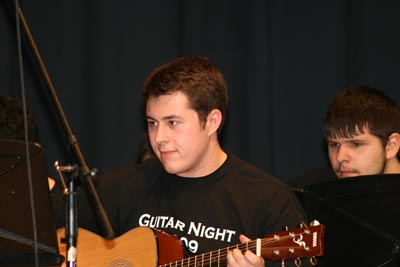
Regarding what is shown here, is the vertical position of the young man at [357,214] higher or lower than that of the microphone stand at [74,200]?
lower

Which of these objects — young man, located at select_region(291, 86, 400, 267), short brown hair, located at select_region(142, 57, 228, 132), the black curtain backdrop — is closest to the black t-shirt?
young man, located at select_region(291, 86, 400, 267)

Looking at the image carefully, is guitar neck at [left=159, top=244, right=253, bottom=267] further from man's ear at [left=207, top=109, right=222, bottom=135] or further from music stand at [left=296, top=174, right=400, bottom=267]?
man's ear at [left=207, top=109, right=222, bottom=135]

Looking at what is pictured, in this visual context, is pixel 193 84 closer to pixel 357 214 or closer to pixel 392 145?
pixel 357 214

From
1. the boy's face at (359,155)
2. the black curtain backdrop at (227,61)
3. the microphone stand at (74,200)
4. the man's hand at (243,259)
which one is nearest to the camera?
the microphone stand at (74,200)

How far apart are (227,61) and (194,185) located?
135cm

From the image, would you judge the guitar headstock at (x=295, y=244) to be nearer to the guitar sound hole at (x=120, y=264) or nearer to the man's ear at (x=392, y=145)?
the guitar sound hole at (x=120, y=264)

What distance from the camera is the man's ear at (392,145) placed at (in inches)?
128

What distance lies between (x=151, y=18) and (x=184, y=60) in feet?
3.76

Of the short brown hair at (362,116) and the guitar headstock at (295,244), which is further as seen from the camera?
the short brown hair at (362,116)

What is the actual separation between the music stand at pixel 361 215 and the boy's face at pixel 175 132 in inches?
18.4

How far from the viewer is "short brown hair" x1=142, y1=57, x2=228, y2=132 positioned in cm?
267

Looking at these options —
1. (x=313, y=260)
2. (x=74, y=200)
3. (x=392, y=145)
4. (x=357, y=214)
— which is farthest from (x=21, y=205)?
(x=392, y=145)

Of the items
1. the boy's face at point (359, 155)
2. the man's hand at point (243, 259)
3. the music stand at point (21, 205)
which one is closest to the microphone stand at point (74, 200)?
the music stand at point (21, 205)

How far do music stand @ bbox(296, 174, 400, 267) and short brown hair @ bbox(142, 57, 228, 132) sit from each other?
54cm
